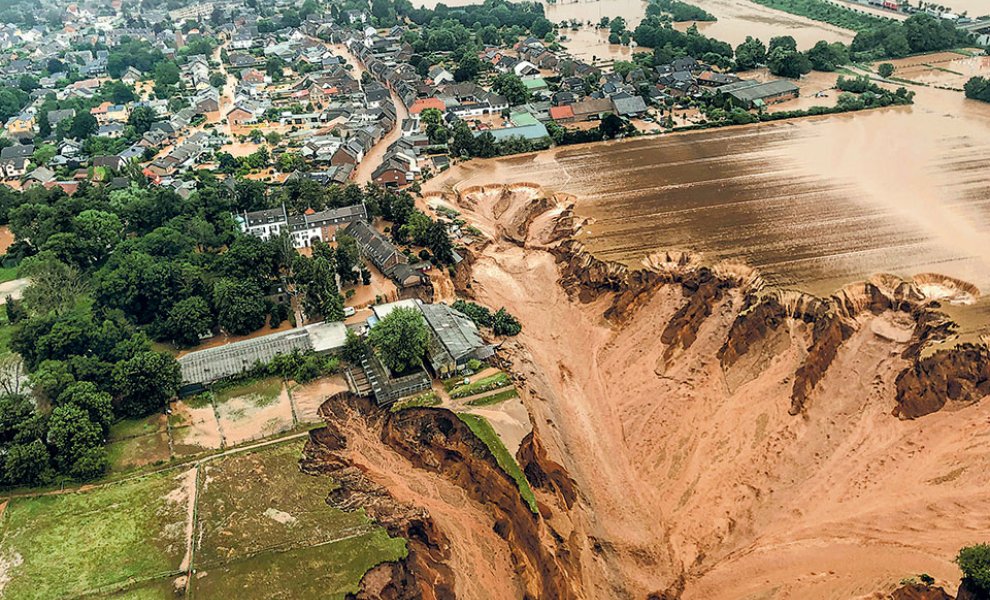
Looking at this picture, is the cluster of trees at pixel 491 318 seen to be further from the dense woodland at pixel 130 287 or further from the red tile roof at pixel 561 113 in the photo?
the red tile roof at pixel 561 113

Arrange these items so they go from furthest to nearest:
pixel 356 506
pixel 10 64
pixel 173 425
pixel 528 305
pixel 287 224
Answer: pixel 10 64
pixel 287 224
pixel 528 305
pixel 173 425
pixel 356 506

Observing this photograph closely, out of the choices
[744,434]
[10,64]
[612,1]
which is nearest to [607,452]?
[744,434]

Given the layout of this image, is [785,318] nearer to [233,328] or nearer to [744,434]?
[744,434]

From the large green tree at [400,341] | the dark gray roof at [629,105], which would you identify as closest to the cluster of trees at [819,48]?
the dark gray roof at [629,105]

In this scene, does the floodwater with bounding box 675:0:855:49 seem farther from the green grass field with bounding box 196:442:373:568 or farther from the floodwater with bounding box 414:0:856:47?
the green grass field with bounding box 196:442:373:568

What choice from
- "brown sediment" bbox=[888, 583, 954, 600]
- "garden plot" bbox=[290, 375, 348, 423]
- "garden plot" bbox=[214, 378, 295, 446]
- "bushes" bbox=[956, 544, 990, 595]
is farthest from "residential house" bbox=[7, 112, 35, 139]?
"bushes" bbox=[956, 544, 990, 595]

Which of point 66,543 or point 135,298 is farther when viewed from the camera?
point 135,298

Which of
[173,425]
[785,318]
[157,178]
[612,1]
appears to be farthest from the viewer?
[612,1]

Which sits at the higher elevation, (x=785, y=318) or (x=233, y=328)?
(x=785, y=318)
